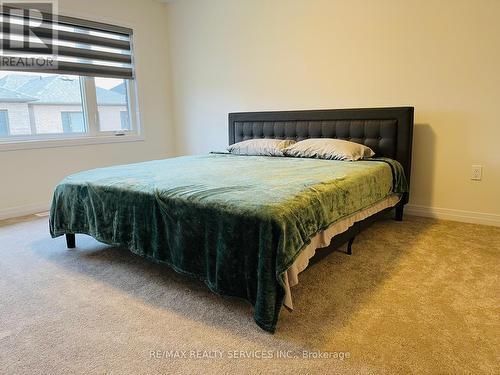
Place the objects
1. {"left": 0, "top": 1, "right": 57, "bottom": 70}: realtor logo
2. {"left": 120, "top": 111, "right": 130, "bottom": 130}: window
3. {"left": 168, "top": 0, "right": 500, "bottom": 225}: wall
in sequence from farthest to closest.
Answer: {"left": 120, "top": 111, "right": 130, "bottom": 130}: window < {"left": 0, "top": 1, "right": 57, "bottom": 70}: realtor logo < {"left": 168, "top": 0, "right": 500, "bottom": 225}: wall

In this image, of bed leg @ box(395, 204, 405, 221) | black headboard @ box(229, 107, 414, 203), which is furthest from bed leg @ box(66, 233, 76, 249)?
bed leg @ box(395, 204, 405, 221)

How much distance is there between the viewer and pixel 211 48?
4.46 m

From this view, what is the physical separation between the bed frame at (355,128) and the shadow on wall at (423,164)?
0.18m

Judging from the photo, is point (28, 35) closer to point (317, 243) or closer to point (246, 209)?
point (246, 209)

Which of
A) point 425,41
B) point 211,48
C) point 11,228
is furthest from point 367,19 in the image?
point 11,228

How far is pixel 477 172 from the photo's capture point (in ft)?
10.0

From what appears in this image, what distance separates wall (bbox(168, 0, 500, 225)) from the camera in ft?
9.61

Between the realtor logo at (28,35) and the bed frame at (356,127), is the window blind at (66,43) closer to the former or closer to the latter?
the realtor logo at (28,35)

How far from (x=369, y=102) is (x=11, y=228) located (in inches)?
141

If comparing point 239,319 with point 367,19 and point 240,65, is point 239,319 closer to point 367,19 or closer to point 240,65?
point 367,19

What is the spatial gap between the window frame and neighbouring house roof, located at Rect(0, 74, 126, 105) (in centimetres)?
9

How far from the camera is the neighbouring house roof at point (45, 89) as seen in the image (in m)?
3.60

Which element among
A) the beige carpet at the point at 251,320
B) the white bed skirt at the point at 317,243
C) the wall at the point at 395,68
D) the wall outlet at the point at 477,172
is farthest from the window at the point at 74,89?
the wall outlet at the point at 477,172

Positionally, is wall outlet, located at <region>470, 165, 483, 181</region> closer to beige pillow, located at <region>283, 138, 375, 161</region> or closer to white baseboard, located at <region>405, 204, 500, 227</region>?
white baseboard, located at <region>405, 204, 500, 227</region>
